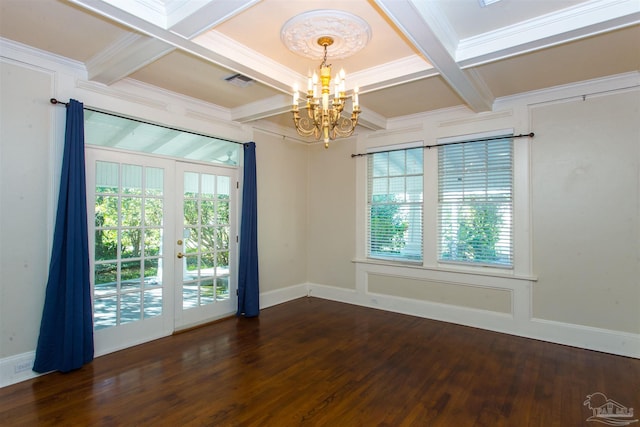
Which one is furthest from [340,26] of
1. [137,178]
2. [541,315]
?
[541,315]

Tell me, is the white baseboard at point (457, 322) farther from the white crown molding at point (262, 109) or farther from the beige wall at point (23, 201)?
the white crown molding at point (262, 109)

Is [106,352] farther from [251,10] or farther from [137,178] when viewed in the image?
[251,10]

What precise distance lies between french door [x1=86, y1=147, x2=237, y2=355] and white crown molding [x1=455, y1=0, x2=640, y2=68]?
3314 mm

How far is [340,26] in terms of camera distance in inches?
104

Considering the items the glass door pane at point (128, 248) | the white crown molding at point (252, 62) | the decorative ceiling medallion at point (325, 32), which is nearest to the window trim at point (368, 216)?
the white crown molding at point (252, 62)

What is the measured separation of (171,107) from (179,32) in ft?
5.66

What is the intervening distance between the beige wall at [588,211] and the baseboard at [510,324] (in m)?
0.09

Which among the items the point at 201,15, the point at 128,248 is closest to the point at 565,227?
the point at 201,15

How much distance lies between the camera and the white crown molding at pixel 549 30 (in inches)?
91.7

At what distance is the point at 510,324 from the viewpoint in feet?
13.6

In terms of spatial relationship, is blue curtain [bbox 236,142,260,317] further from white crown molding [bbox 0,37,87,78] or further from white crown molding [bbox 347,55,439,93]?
white crown molding [bbox 0,37,87,78]

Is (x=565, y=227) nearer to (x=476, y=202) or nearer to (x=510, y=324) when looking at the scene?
(x=476, y=202)

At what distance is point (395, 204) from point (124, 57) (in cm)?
376

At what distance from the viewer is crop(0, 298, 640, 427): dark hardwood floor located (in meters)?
2.46
